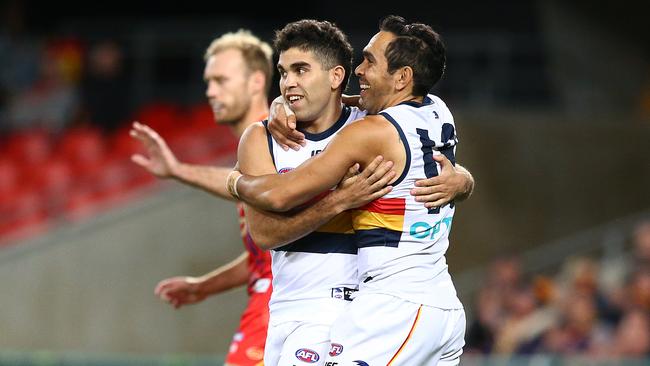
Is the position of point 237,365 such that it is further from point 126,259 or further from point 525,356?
point 126,259

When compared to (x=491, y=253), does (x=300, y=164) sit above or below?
above

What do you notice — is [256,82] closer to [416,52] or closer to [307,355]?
[416,52]

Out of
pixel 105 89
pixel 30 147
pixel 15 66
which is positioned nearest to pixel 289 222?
pixel 105 89

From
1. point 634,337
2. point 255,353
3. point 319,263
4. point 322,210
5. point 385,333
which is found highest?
point 322,210

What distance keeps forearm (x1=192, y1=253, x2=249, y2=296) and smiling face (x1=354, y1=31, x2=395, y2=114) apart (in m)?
1.66

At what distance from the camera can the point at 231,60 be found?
22.9ft

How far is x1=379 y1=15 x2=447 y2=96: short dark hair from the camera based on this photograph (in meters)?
5.14

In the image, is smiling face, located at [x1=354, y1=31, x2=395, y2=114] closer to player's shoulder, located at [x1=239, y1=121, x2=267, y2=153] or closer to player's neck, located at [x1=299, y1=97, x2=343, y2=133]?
player's neck, located at [x1=299, y1=97, x2=343, y2=133]

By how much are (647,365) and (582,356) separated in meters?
0.69

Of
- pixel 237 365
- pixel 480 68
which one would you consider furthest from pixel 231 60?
pixel 480 68

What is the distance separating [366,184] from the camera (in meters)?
5.05

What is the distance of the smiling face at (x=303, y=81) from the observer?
210 inches

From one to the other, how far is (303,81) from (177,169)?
4.64 feet

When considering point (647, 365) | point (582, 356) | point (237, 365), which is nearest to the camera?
point (237, 365)
